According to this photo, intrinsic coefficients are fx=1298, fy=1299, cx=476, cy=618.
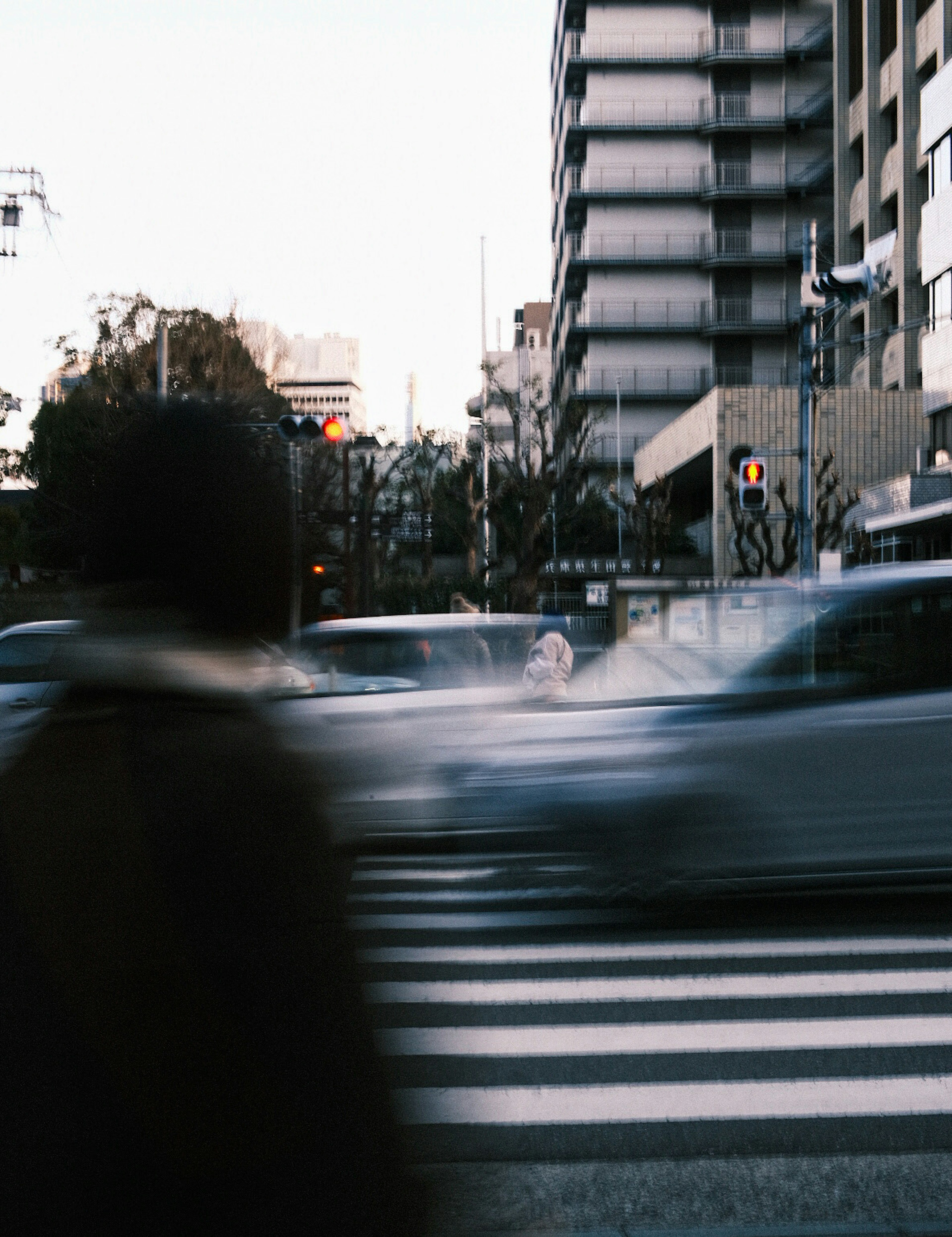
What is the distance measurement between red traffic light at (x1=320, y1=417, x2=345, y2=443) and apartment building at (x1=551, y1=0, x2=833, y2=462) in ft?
154

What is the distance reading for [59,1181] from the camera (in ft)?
4.07

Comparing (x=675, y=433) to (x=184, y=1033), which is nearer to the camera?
(x=184, y=1033)

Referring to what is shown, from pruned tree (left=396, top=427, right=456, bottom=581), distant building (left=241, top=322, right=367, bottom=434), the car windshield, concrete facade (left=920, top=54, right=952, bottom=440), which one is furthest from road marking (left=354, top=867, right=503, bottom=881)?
Result: distant building (left=241, top=322, right=367, bottom=434)

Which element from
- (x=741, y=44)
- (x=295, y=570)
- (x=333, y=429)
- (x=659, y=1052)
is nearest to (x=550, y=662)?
(x=659, y=1052)

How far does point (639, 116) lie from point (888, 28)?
20662mm

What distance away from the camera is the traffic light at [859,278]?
15.6 meters

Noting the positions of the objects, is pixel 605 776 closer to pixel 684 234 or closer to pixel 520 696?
pixel 520 696

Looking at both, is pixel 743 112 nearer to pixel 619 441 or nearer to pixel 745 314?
pixel 745 314

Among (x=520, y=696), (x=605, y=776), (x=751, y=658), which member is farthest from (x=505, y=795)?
(x=520, y=696)

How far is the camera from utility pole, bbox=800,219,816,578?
18375 mm

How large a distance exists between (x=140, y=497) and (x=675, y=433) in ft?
167

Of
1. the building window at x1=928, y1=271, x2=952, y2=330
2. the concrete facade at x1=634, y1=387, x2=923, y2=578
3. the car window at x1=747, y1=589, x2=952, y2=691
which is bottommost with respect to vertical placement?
the car window at x1=747, y1=589, x2=952, y2=691

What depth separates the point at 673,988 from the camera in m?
5.45

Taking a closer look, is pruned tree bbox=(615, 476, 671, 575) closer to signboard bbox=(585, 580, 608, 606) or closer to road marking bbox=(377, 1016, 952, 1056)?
signboard bbox=(585, 580, 608, 606)
